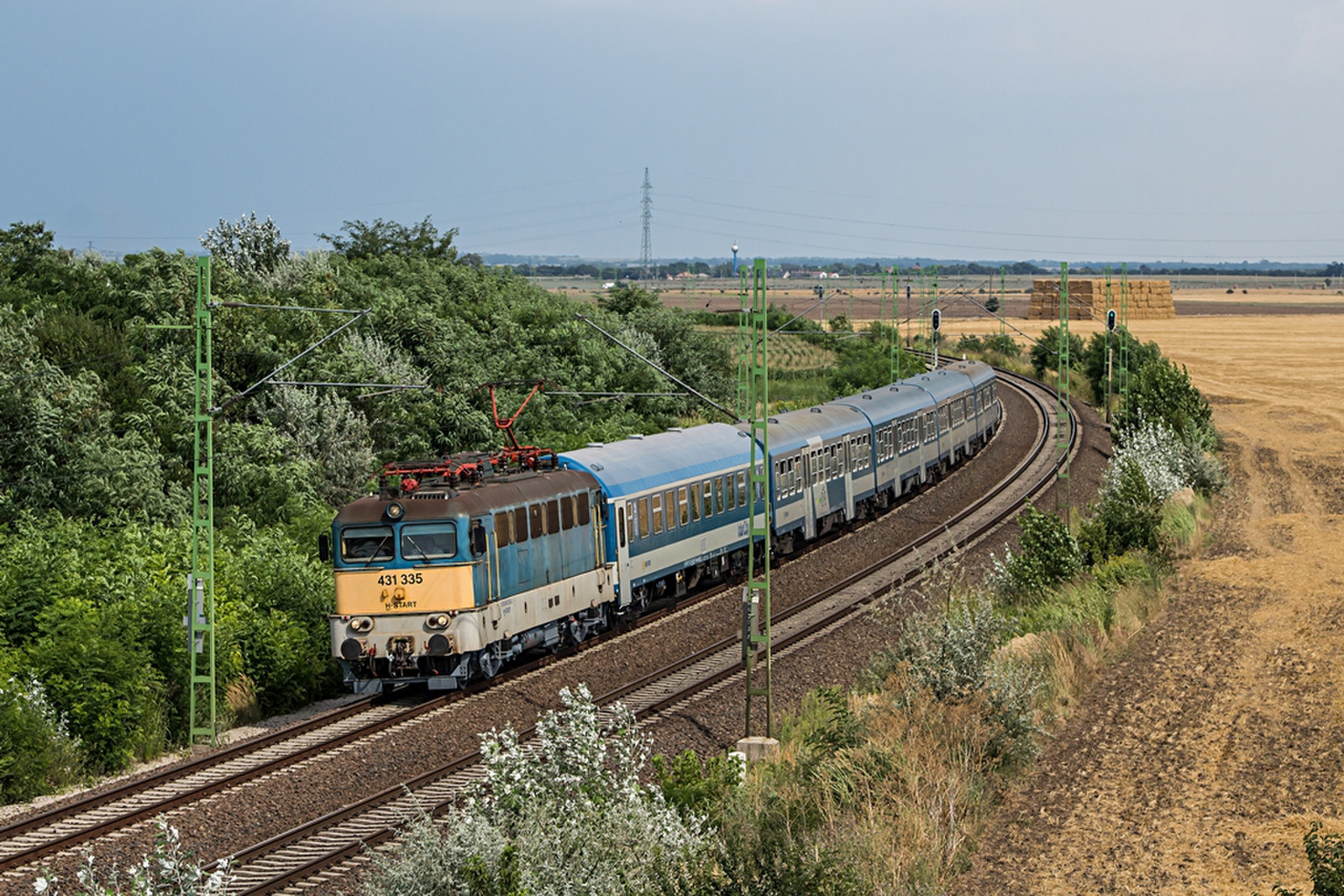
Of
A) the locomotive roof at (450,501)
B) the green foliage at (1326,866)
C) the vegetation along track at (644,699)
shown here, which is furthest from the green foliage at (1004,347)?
the green foliage at (1326,866)

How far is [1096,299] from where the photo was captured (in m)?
113

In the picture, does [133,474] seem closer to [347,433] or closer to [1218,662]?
[347,433]

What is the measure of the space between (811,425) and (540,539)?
13699 mm

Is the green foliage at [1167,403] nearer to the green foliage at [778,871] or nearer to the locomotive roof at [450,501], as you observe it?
the locomotive roof at [450,501]

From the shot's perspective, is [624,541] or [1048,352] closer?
[624,541]

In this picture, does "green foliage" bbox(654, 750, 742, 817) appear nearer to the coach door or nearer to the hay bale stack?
the coach door

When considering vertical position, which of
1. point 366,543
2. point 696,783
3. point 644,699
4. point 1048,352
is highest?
point 1048,352

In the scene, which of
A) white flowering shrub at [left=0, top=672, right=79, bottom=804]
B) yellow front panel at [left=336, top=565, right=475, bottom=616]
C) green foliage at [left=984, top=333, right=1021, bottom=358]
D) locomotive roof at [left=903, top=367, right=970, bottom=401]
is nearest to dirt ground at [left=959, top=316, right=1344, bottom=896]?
yellow front panel at [left=336, top=565, right=475, bottom=616]

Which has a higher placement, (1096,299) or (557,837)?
(1096,299)

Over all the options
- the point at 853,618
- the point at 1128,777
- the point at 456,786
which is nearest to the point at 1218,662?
the point at 1128,777

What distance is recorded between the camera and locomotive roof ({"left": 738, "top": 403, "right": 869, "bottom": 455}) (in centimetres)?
3247

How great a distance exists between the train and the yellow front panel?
2 cm

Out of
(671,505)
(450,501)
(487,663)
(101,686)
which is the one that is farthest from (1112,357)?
(101,686)

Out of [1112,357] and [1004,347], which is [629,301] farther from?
[1004,347]
